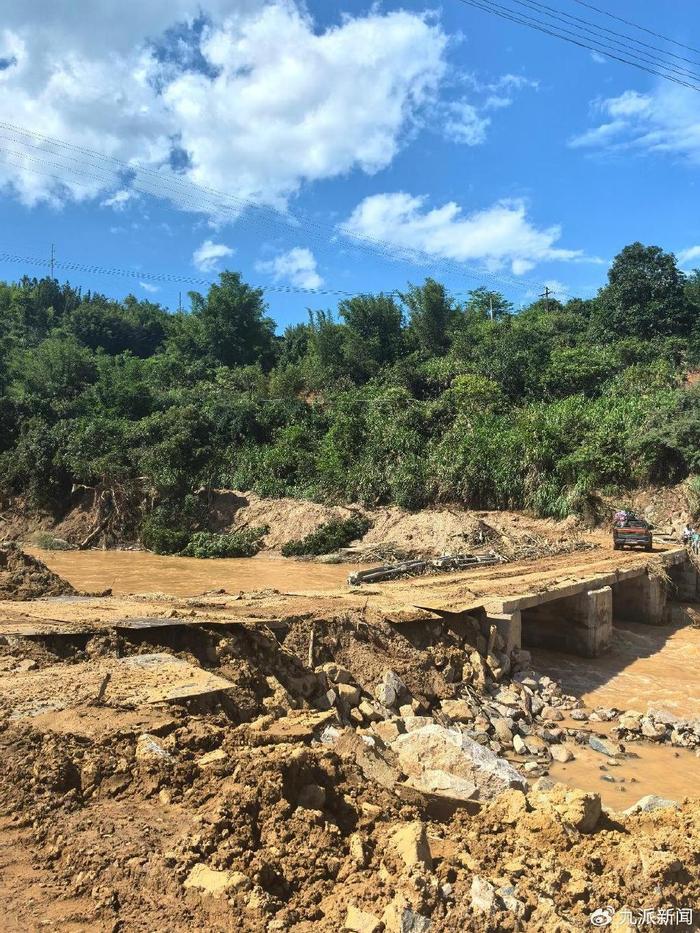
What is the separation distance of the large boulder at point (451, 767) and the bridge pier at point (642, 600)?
12547 millimetres

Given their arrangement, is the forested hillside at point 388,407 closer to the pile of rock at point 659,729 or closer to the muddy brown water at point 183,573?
the muddy brown water at point 183,573

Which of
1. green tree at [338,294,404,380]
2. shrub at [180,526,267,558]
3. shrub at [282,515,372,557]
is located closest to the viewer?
shrub at [282,515,372,557]

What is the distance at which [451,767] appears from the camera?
6.46 meters

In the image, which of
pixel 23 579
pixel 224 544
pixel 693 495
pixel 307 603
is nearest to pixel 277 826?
pixel 307 603

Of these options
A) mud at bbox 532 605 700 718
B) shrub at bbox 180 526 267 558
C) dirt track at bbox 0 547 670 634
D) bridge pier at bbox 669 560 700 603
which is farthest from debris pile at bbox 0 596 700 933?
shrub at bbox 180 526 267 558

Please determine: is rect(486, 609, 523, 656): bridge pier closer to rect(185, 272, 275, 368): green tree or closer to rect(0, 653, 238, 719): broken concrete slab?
rect(0, 653, 238, 719): broken concrete slab

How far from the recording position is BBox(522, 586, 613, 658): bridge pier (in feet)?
47.0

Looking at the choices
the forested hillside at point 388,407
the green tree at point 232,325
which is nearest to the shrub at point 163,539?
the forested hillside at point 388,407

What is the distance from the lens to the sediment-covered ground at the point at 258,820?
11.7ft

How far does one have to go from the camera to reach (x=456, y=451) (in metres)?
29.7

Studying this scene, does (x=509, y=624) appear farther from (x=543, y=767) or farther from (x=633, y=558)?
(x=633, y=558)

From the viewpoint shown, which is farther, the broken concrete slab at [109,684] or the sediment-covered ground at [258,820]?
the broken concrete slab at [109,684]

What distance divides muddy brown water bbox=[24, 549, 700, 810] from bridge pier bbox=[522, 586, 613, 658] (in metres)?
0.29

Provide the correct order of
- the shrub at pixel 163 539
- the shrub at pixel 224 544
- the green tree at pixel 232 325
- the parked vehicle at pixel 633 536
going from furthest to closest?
the green tree at pixel 232 325, the shrub at pixel 163 539, the shrub at pixel 224 544, the parked vehicle at pixel 633 536
